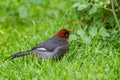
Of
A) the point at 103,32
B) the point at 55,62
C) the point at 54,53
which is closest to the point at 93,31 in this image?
the point at 103,32

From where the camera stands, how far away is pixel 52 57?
6.32m

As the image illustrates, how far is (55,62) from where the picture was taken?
6070 mm

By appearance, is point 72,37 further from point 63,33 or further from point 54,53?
point 54,53

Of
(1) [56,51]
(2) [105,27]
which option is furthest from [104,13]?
(1) [56,51]

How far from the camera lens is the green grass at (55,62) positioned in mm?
5540

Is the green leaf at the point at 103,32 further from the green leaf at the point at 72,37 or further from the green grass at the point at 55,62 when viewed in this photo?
the green leaf at the point at 72,37

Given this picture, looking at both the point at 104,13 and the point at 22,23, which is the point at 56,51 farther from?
the point at 22,23

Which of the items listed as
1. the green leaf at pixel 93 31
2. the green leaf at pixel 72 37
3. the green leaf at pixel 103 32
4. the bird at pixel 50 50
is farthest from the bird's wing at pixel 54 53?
the green leaf at pixel 103 32

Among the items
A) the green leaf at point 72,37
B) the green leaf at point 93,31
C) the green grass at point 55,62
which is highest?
the green leaf at point 93,31

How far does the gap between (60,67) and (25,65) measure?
51 centimetres

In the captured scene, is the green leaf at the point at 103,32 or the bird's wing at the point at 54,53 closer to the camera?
the bird's wing at the point at 54,53

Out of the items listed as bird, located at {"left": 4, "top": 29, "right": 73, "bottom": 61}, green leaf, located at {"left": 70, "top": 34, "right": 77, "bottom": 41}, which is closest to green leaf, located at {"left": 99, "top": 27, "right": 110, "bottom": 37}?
green leaf, located at {"left": 70, "top": 34, "right": 77, "bottom": 41}

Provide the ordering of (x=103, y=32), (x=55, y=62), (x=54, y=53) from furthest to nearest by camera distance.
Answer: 1. (x=103, y=32)
2. (x=54, y=53)
3. (x=55, y=62)

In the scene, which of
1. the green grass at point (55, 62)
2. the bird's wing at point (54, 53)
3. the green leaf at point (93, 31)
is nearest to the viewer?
the green grass at point (55, 62)
